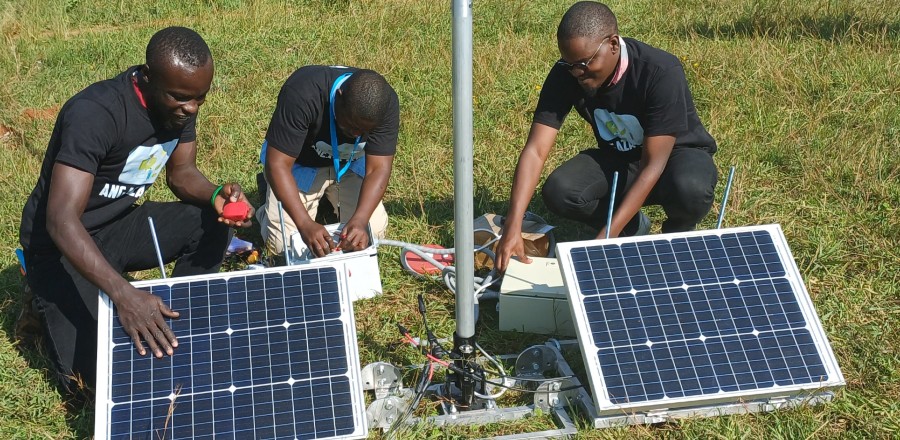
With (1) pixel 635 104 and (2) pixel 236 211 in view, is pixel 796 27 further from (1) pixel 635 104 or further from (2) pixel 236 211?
(2) pixel 236 211

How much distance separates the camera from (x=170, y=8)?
10.1m

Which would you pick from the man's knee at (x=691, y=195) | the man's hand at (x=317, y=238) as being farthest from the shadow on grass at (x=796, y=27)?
the man's hand at (x=317, y=238)

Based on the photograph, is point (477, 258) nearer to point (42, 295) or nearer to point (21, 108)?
point (42, 295)

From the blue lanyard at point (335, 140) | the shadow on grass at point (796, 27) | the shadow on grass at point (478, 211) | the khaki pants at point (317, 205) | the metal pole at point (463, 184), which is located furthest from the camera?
the shadow on grass at point (796, 27)

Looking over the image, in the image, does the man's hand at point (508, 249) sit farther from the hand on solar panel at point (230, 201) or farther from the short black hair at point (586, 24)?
the hand on solar panel at point (230, 201)

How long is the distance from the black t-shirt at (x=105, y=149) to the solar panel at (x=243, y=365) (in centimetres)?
79

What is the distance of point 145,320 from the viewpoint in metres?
3.93

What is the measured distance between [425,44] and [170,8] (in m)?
3.35

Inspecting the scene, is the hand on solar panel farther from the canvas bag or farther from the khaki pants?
the canvas bag

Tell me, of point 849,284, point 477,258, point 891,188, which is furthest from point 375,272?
point 891,188

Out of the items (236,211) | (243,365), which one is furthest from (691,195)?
(243,365)

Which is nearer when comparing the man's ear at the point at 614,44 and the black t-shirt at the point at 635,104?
the man's ear at the point at 614,44

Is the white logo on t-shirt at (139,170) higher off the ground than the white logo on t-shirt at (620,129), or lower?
higher

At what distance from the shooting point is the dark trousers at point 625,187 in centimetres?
535
